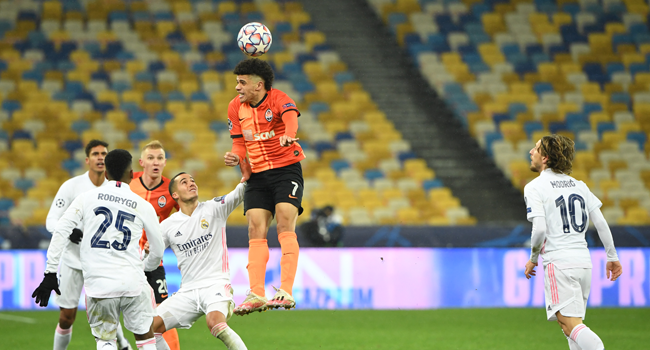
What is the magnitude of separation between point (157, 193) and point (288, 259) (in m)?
1.89

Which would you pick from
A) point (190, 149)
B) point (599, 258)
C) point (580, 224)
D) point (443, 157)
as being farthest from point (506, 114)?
point (580, 224)

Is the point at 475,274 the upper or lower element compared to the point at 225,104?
lower

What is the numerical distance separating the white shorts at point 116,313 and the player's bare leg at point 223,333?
1.71 feet

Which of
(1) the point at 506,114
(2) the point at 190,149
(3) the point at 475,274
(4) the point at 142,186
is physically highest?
(1) the point at 506,114

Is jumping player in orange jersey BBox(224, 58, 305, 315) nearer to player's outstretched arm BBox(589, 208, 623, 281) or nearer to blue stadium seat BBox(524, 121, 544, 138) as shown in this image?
player's outstretched arm BBox(589, 208, 623, 281)

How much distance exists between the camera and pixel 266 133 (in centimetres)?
595

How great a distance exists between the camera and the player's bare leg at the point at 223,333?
593 centimetres

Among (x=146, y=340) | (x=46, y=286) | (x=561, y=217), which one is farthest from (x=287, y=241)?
(x=561, y=217)

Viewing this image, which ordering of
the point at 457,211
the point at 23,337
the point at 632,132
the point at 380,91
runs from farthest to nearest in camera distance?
the point at 380,91 < the point at 632,132 < the point at 457,211 < the point at 23,337

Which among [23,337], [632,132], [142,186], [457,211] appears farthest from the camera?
[632,132]

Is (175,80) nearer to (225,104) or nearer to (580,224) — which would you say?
(225,104)

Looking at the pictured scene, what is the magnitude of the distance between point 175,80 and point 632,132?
10.9m

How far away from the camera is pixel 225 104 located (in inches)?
671

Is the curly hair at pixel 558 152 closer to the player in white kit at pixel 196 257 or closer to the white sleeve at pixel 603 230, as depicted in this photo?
the white sleeve at pixel 603 230
